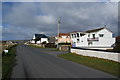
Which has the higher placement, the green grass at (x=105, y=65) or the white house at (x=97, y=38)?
the white house at (x=97, y=38)

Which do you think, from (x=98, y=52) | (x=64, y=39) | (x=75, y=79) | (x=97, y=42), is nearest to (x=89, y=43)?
(x=97, y=42)

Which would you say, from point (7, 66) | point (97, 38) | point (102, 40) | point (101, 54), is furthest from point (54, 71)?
point (102, 40)

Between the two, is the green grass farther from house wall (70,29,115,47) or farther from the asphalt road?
house wall (70,29,115,47)

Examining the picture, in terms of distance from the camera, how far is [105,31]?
57062 millimetres

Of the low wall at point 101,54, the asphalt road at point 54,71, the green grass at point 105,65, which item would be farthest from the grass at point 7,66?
the low wall at point 101,54

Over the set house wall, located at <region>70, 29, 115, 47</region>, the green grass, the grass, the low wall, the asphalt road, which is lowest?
the grass

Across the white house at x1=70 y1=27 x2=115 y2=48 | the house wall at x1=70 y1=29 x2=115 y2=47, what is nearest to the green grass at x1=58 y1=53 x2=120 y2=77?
the house wall at x1=70 y1=29 x2=115 y2=47

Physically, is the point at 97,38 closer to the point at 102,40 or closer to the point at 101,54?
the point at 102,40

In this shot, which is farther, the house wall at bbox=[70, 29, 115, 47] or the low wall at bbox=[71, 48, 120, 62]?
the house wall at bbox=[70, 29, 115, 47]

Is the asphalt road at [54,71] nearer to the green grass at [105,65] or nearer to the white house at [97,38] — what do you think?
the green grass at [105,65]

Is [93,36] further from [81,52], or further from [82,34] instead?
[81,52]

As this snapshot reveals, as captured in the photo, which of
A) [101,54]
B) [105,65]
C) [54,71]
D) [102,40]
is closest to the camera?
[54,71]

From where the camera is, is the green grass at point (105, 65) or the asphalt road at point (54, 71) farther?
the green grass at point (105, 65)

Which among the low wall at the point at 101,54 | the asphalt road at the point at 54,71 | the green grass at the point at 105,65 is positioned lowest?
the asphalt road at the point at 54,71
